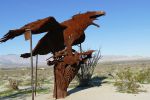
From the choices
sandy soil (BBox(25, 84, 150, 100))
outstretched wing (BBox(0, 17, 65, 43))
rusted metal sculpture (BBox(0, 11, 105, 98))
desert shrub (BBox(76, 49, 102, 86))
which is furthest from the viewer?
desert shrub (BBox(76, 49, 102, 86))

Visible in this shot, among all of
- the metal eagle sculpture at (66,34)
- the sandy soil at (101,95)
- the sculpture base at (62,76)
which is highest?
the metal eagle sculpture at (66,34)

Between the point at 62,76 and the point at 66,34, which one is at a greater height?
the point at 66,34

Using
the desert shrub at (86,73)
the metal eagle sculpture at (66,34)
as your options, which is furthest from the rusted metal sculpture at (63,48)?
the desert shrub at (86,73)

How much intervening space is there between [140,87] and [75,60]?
135 inches

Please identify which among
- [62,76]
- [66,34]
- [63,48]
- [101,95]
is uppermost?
[66,34]

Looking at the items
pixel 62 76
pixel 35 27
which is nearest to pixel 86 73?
pixel 62 76

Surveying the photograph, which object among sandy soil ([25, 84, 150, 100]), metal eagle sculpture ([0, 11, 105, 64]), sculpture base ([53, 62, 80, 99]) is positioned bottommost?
sandy soil ([25, 84, 150, 100])

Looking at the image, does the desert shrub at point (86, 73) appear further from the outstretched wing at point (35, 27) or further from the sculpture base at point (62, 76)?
the outstretched wing at point (35, 27)

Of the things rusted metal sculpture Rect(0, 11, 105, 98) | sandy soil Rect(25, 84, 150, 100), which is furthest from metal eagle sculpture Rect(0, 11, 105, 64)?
sandy soil Rect(25, 84, 150, 100)

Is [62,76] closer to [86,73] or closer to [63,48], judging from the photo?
[63,48]

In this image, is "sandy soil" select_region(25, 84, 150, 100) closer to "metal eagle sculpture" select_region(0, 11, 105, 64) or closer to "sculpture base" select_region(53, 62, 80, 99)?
"sculpture base" select_region(53, 62, 80, 99)

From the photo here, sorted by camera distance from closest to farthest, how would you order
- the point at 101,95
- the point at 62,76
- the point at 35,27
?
the point at 35,27, the point at 101,95, the point at 62,76

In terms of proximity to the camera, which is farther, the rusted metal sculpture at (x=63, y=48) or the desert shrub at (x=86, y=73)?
the desert shrub at (x=86, y=73)

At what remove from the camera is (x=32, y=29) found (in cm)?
1052
